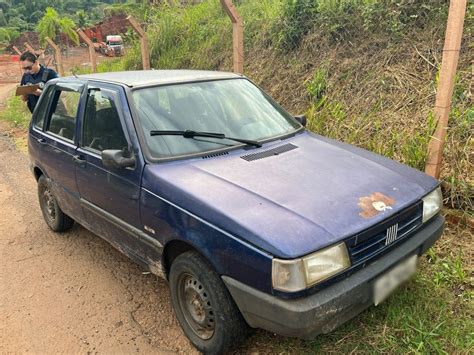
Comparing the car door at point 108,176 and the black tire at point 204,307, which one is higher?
the car door at point 108,176

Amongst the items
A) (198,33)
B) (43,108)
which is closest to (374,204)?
(43,108)

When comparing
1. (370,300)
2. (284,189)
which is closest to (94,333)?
(284,189)

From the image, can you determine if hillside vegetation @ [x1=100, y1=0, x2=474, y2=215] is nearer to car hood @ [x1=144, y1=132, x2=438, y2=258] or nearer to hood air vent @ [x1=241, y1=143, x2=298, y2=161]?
car hood @ [x1=144, y1=132, x2=438, y2=258]

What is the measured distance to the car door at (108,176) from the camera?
115 inches

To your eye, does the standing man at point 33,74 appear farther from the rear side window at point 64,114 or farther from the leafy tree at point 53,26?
the leafy tree at point 53,26

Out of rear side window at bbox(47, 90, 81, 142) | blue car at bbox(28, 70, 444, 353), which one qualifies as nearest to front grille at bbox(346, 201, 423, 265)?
blue car at bbox(28, 70, 444, 353)

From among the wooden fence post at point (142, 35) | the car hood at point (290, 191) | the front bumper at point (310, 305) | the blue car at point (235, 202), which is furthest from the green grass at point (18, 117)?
the front bumper at point (310, 305)

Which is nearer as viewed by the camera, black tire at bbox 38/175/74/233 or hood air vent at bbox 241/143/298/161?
hood air vent at bbox 241/143/298/161

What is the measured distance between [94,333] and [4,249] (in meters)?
1.96

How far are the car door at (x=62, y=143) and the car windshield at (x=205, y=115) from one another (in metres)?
0.93

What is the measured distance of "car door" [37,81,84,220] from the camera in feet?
12.1

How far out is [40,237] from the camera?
4508mm

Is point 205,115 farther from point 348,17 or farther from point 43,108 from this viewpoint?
point 348,17

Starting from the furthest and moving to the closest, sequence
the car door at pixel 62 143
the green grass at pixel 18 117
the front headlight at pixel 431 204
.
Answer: the green grass at pixel 18 117, the car door at pixel 62 143, the front headlight at pixel 431 204
